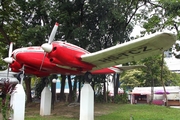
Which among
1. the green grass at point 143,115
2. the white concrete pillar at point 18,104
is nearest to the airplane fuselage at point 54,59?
the white concrete pillar at point 18,104

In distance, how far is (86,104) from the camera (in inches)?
464

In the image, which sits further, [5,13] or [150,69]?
[150,69]

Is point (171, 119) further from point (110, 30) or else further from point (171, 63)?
point (171, 63)

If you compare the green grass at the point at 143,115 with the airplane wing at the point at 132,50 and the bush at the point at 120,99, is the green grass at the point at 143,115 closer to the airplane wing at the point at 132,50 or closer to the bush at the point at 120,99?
the airplane wing at the point at 132,50

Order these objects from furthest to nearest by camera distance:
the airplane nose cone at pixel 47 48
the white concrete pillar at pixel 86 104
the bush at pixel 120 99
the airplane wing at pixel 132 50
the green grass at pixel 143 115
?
the bush at pixel 120 99
the green grass at pixel 143 115
the white concrete pillar at pixel 86 104
the airplane nose cone at pixel 47 48
the airplane wing at pixel 132 50

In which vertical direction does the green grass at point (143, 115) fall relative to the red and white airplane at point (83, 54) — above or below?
below

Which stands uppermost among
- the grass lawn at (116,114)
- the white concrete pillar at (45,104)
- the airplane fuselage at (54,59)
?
the airplane fuselage at (54,59)

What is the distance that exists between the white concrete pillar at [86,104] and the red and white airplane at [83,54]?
1049mm

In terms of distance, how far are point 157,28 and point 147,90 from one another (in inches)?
770

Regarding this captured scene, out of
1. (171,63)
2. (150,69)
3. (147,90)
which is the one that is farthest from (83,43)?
(171,63)

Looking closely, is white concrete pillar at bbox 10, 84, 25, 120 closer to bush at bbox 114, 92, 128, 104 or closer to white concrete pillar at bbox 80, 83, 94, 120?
white concrete pillar at bbox 80, 83, 94, 120

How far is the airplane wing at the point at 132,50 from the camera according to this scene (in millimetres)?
8209

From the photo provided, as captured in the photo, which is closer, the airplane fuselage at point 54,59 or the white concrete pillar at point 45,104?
the airplane fuselage at point 54,59

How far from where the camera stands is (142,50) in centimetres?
977
